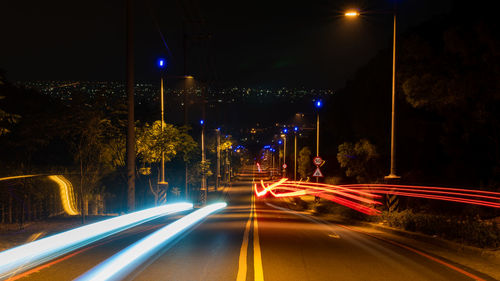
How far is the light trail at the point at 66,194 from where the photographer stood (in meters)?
24.0

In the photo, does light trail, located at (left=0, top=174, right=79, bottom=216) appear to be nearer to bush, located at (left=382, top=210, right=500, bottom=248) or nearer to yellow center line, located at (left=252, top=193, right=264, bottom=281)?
yellow center line, located at (left=252, top=193, right=264, bottom=281)

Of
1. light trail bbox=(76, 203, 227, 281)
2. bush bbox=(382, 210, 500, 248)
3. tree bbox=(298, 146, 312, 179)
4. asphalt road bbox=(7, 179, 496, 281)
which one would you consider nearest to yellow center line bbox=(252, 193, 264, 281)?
asphalt road bbox=(7, 179, 496, 281)

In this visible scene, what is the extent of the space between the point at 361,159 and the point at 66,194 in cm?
2666

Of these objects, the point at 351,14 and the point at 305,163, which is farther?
the point at 305,163

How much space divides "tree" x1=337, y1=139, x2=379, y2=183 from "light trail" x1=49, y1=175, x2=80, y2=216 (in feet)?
81.7

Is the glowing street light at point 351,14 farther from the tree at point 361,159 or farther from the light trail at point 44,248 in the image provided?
the tree at point 361,159

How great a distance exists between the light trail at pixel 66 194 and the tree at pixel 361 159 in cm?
2489

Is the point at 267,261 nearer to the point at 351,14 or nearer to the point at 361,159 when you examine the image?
the point at 351,14

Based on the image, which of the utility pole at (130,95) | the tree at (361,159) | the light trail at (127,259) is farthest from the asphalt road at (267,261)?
the tree at (361,159)

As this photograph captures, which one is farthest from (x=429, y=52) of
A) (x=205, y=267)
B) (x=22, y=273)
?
(x=22, y=273)

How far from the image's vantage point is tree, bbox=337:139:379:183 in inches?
1603

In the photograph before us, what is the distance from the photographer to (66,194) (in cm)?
2509

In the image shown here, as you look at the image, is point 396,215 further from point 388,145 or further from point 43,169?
point 388,145

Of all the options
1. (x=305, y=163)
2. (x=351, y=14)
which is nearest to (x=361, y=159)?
(x=351, y=14)
